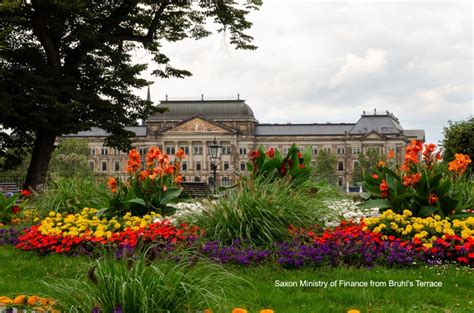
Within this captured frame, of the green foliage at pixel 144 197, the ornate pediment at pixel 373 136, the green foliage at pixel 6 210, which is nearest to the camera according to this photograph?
the green foliage at pixel 144 197

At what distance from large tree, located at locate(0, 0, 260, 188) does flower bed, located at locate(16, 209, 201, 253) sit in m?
8.24

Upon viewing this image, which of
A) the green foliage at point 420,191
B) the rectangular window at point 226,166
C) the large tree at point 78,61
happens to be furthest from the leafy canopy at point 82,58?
the rectangular window at point 226,166

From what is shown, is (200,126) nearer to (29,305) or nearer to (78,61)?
(78,61)

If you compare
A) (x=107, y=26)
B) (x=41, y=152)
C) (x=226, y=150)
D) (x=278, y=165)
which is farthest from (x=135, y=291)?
(x=226, y=150)

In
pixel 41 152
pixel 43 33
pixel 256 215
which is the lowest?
Result: pixel 256 215

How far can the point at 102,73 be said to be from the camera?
60.5 feet

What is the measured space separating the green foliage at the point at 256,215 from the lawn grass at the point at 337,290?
765 millimetres

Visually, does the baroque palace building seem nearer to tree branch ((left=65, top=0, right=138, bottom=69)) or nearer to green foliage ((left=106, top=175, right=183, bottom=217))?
tree branch ((left=65, top=0, right=138, bottom=69))

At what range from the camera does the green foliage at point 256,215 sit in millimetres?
6688

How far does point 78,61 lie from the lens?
1820 cm

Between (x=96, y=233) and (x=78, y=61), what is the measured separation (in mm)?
12194

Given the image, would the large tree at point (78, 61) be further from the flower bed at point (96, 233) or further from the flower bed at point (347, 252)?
the flower bed at point (347, 252)

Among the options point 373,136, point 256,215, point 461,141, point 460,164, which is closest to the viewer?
point 256,215

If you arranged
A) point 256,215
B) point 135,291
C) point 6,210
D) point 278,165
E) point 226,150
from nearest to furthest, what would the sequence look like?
point 135,291, point 256,215, point 278,165, point 6,210, point 226,150
